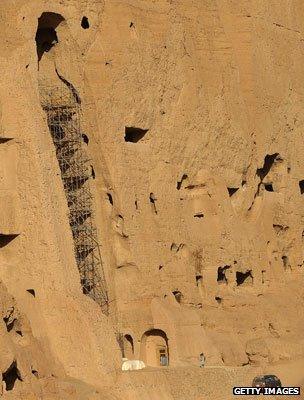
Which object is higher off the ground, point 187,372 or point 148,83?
point 148,83

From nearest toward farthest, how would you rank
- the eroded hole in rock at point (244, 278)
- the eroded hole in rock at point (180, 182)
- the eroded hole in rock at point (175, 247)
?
the eroded hole in rock at point (175, 247) < the eroded hole in rock at point (180, 182) < the eroded hole in rock at point (244, 278)

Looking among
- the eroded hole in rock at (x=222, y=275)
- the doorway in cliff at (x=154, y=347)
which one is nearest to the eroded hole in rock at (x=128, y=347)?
the doorway in cliff at (x=154, y=347)

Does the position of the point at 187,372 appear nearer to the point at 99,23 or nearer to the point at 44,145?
the point at 44,145

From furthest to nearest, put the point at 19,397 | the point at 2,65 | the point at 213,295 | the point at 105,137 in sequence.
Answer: the point at 213,295, the point at 105,137, the point at 2,65, the point at 19,397

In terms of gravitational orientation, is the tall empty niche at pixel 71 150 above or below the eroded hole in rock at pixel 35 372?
above

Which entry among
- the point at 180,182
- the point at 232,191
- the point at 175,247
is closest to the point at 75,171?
the point at 175,247

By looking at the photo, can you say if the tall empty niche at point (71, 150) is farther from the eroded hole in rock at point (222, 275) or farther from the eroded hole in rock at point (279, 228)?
the eroded hole in rock at point (279, 228)

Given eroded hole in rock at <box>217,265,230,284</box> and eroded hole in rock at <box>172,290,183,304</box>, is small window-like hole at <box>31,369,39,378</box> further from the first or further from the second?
eroded hole in rock at <box>217,265,230,284</box>

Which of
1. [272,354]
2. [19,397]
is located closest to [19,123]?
[19,397]
